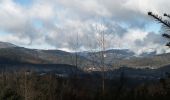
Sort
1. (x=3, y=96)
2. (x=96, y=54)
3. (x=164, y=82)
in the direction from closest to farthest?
(x=164, y=82) < (x=3, y=96) < (x=96, y=54)

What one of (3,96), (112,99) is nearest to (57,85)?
(3,96)

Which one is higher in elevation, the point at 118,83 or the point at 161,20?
the point at 161,20

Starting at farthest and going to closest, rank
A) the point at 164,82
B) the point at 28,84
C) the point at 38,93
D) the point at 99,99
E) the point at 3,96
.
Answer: the point at 28,84 < the point at 38,93 < the point at 3,96 < the point at 99,99 < the point at 164,82

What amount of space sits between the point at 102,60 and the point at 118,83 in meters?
11.5

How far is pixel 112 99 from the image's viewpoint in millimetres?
14852

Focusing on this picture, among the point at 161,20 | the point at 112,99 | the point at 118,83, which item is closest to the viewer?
the point at 161,20

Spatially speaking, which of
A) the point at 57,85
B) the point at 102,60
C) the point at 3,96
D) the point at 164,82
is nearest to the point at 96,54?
the point at 102,60

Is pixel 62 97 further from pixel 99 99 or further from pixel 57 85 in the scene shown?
pixel 57 85

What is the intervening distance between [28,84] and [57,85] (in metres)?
1.84

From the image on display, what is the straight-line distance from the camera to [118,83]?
17172 mm

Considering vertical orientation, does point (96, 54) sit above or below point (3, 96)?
above

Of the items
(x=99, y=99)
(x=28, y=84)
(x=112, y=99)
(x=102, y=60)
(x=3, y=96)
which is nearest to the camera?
(x=112, y=99)

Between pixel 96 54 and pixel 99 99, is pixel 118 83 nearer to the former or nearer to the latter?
pixel 99 99

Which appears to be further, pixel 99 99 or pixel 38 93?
pixel 38 93
